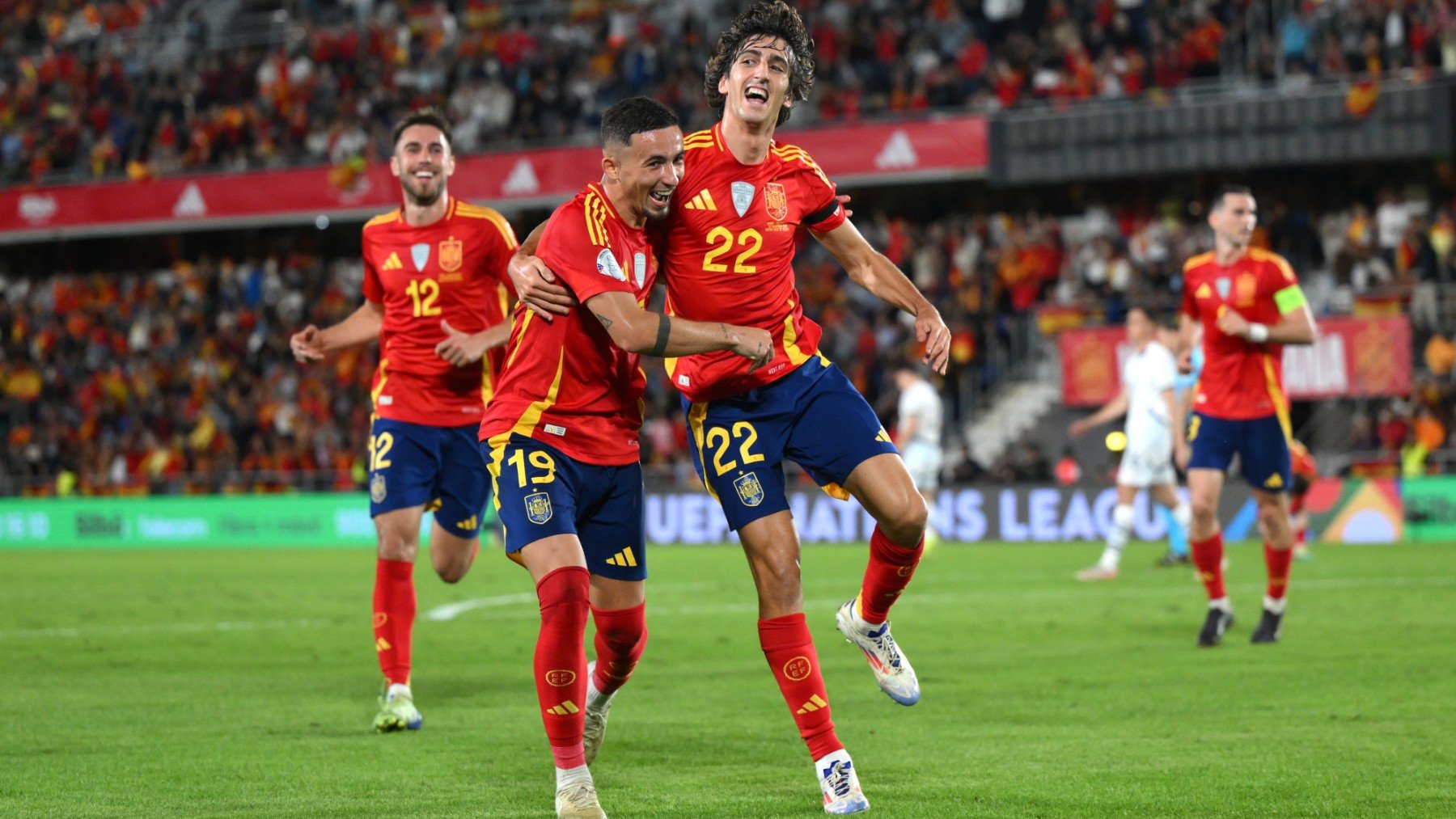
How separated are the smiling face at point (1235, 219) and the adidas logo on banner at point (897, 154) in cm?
1806

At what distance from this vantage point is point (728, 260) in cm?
606

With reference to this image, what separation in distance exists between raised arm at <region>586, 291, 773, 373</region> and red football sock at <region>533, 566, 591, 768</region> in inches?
31.1

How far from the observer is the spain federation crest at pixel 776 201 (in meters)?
6.15

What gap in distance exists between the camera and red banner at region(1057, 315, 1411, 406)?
2244 centimetres

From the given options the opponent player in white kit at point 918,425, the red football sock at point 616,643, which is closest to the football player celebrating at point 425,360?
the red football sock at point 616,643

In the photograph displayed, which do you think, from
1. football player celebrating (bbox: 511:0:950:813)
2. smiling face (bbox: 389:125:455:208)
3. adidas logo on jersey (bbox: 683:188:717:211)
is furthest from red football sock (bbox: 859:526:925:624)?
smiling face (bbox: 389:125:455:208)

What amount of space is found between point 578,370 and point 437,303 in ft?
8.26

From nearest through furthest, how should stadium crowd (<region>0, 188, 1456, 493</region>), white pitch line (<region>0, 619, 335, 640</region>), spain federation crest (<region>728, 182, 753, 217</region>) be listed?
1. spain federation crest (<region>728, 182, 753, 217</region>)
2. white pitch line (<region>0, 619, 335, 640</region>)
3. stadium crowd (<region>0, 188, 1456, 493</region>)

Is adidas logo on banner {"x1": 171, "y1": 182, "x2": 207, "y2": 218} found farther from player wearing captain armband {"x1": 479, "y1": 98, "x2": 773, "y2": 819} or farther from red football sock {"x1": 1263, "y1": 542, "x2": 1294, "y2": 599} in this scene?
player wearing captain armband {"x1": 479, "y1": 98, "x2": 773, "y2": 819}

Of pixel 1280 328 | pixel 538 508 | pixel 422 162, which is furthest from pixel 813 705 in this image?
pixel 1280 328

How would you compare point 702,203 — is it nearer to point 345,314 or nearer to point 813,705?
point 813,705

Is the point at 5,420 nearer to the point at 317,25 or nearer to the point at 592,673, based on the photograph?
the point at 317,25

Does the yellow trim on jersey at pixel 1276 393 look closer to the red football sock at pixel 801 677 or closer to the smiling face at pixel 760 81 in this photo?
the smiling face at pixel 760 81

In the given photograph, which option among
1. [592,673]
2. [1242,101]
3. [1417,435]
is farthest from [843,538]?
[592,673]
